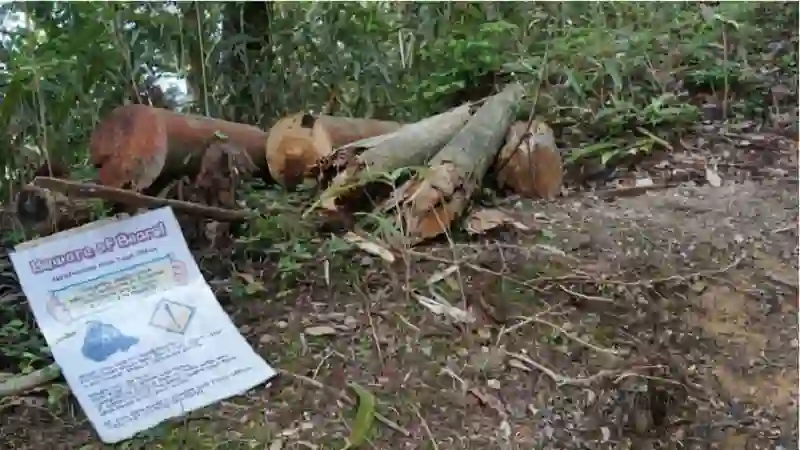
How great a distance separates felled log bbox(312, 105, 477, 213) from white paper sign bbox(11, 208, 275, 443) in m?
0.32

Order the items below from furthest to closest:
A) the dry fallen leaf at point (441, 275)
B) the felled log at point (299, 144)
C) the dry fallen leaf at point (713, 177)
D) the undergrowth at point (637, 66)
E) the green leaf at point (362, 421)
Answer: the undergrowth at point (637, 66) → the dry fallen leaf at point (713, 177) → the felled log at point (299, 144) → the dry fallen leaf at point (441, 275) → the green leaf at point (362, 421)

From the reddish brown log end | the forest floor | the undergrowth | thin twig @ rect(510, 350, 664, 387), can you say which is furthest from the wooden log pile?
thin twig @ rect(510, 350, 664, 387)

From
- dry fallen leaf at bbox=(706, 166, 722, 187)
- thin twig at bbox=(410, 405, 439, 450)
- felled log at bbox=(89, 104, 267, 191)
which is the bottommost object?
thin twig at bbox=(410, 405, 439, 450)

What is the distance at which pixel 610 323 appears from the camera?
1.42 m

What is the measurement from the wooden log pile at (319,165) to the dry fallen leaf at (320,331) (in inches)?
9.4

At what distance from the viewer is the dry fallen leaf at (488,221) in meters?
1.61

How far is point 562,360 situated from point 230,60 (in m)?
1.33

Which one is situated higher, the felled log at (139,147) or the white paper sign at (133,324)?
the felled log at (139,147)

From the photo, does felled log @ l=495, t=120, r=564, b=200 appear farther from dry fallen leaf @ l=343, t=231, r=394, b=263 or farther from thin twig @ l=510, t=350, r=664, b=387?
thin twig @ l=510, t=350, r=664, b=387

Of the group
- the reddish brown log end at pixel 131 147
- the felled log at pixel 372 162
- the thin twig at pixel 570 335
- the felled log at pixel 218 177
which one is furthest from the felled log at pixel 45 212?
the thin twig at pixel 570 335

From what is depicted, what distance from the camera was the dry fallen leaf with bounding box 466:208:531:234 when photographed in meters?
1.61

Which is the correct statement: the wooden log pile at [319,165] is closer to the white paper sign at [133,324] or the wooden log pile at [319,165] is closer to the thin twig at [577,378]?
the white paper sign at [133,324]

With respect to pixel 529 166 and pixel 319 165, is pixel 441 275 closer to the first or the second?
pixel 319 165

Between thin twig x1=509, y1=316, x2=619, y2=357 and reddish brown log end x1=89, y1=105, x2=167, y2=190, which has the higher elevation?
reddish brown log end x1=89, y1=105, x2=167, y2=190
